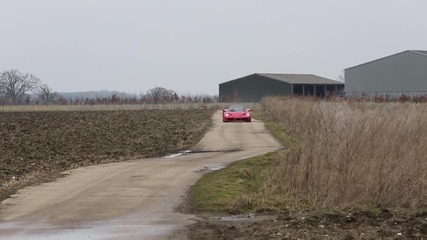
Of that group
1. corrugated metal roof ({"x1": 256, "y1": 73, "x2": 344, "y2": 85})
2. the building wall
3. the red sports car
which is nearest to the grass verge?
the red sports car

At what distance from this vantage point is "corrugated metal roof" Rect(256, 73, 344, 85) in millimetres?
107625

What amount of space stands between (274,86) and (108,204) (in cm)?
9748

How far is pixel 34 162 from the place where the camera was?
20281 millimetres

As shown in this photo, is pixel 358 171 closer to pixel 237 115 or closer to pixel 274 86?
pixel 237 115

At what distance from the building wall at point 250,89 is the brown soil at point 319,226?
96219mm

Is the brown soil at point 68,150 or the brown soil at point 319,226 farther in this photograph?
the brown soil at point 68,150

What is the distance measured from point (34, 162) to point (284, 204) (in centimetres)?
1169

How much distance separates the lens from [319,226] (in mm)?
8734

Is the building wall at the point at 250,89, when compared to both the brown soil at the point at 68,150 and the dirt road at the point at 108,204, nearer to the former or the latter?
the brown soil at the point at 68,150

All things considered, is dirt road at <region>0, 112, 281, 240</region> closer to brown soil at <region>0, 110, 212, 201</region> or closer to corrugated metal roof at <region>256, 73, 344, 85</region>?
brown soil at <region>0, 110, 212, 201</region>

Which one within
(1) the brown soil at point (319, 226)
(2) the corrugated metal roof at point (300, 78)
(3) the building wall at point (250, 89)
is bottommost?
(1) the brown soil at point (319, 226)

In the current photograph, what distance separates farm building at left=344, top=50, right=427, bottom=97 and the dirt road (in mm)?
56734

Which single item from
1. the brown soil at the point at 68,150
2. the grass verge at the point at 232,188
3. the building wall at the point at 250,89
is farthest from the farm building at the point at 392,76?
the grass verge at the point at 232,188

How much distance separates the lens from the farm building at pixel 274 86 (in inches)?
4151
